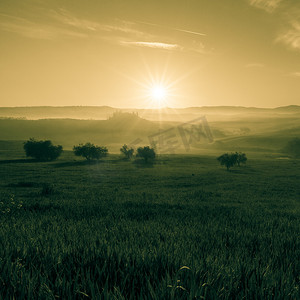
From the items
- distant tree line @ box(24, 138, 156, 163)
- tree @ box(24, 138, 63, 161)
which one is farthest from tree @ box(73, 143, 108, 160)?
tree @ box(24, 138, 63, 161)

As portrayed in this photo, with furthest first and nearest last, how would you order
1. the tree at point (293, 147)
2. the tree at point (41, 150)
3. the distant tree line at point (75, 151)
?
the tree at point (293, 147) → the tree at point (41, 150) → the distant tree line at point (75, 151)

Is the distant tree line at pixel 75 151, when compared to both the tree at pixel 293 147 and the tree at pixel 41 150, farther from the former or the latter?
the tree at pixel 293 147

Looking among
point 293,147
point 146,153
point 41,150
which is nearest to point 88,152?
point 41,150

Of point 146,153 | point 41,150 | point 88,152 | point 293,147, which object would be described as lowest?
point 293,147

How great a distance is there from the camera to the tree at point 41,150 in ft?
261

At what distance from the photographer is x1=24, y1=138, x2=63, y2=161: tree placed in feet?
261

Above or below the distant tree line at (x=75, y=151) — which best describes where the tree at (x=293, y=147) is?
below

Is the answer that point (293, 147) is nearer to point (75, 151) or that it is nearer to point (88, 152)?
point (88, 152)

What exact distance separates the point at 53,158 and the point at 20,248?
8430 cm

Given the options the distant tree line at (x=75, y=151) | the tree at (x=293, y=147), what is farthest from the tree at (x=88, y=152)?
the tree at (x=293, y=147)

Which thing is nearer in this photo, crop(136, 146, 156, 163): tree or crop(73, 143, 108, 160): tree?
→ crop(73, 143, 108, 160): tree

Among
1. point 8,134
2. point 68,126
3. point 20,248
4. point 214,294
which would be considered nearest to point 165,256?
point 214,294

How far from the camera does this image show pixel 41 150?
79812mm

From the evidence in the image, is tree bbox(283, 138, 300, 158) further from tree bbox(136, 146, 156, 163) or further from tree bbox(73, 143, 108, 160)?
tree bbox(73, 143, 108, 160)
